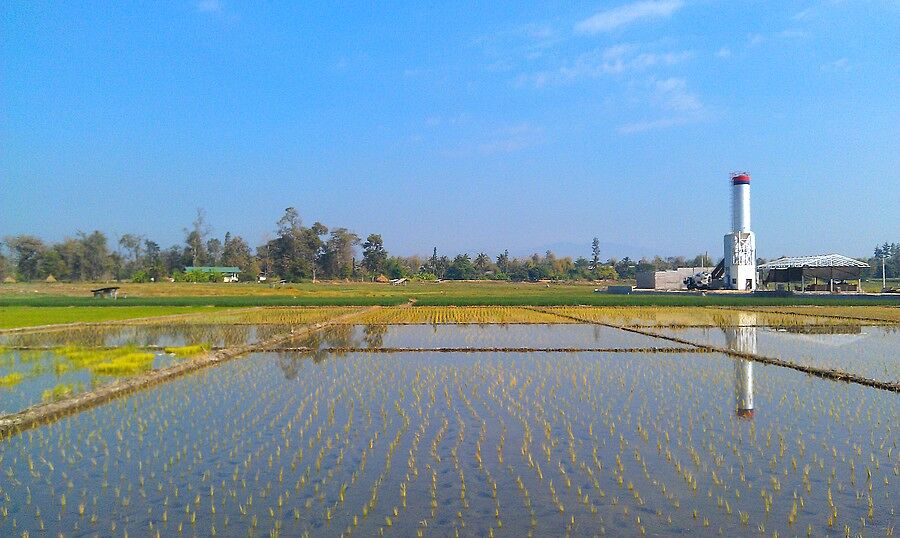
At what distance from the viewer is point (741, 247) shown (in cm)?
4525

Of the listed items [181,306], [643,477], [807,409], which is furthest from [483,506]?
[181,306]

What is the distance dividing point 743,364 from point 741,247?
35348mm

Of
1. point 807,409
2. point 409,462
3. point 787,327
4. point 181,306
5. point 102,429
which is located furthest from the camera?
point 181,306

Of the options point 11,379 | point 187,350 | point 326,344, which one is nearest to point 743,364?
point 326,344

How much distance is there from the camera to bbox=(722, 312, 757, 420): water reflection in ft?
29.2

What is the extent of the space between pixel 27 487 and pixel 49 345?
1252cm

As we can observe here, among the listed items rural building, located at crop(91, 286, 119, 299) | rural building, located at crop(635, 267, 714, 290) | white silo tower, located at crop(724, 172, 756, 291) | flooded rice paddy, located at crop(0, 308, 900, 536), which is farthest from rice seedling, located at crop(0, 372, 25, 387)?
rural building, located at crop(635, 267, 714, 290)

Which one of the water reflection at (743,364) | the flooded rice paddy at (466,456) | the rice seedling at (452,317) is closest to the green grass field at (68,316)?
the rice seedling at (452,317)

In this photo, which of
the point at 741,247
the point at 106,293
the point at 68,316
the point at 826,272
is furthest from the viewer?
the point at 741,247

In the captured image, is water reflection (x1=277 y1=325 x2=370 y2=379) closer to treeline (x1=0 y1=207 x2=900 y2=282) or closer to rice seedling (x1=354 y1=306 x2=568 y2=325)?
rice seedling (x1=354 y1=306 x2=568 y2=325)

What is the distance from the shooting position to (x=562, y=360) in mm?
13734

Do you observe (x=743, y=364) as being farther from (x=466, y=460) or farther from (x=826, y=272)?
(x=826, y=272)

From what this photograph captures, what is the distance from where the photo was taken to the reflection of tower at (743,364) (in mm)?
8952

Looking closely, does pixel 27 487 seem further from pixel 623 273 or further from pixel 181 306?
pixel 623 273
